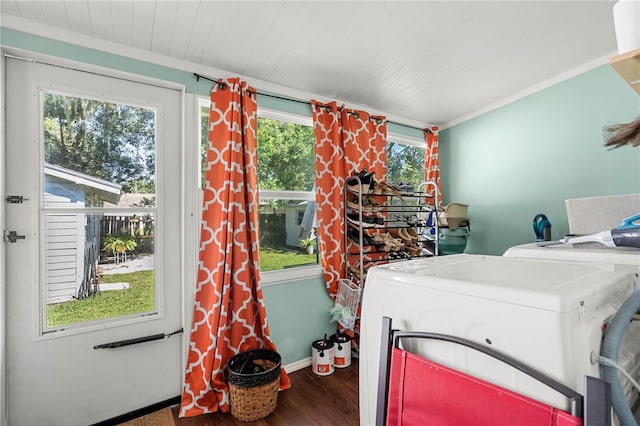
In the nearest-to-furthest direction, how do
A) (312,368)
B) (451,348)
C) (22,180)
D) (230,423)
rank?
(451,348)
(22,180)
(230,423)
(312,368)

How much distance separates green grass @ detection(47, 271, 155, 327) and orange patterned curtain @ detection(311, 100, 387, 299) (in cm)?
128

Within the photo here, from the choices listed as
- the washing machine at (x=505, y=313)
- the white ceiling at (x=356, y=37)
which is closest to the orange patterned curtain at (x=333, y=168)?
the white ceiling at (x=356, y=37)

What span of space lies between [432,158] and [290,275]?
6.91ft

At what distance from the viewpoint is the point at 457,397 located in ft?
2.22

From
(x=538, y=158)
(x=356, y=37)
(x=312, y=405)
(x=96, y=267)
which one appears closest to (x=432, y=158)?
(x=538, y=158)

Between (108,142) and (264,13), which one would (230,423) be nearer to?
(108,142)

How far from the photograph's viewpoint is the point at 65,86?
177 centimetres

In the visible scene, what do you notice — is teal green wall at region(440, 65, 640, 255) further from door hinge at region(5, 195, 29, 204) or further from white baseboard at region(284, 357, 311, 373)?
door hinge at region(5, 195, 29, 204)

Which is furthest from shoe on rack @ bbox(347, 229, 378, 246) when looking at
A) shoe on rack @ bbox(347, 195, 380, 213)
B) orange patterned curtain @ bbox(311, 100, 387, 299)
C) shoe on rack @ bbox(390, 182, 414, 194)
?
shoe on rack @ bbox(390, 182, 414, 194)

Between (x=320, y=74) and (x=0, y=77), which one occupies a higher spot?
(x=320, y=74)

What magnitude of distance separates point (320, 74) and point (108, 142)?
1489 mm

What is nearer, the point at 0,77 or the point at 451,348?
the point at 451,348

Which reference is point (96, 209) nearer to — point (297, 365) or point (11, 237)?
point (11, 237)

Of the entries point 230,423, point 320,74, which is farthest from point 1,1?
point 230,423
